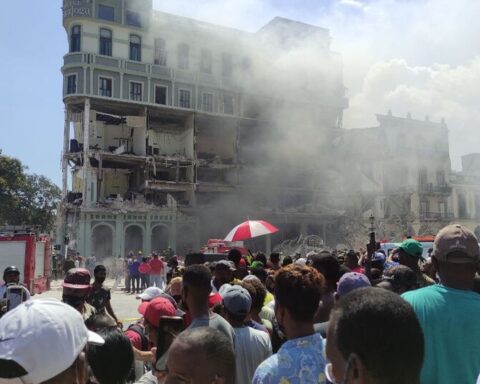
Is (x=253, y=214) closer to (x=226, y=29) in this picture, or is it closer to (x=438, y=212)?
(x=226, y=29)

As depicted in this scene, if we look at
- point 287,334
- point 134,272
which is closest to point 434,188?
point 134,272

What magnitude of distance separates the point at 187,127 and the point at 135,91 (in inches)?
213

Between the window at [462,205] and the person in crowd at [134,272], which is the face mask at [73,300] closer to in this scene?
the person in crowd at [134,272]

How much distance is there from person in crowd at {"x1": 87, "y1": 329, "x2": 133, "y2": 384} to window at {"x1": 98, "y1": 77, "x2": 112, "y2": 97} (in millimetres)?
36767

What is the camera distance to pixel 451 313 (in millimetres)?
2754

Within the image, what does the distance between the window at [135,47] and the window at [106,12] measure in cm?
213

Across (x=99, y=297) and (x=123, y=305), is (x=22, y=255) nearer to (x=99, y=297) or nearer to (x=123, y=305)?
(x=123, y=305)

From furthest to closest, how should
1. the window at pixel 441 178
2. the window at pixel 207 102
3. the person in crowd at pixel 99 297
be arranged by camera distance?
the window at pixel 441 178 → the window at pixel 207 102 → the person in crowd at pixel 99 297

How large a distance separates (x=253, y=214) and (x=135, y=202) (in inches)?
415

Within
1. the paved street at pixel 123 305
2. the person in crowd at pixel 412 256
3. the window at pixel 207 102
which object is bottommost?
the paved street at pixel 123 305

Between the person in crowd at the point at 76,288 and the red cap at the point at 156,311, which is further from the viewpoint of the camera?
the person in crowd at the point at 76,288

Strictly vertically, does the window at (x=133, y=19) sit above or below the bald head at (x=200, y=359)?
above

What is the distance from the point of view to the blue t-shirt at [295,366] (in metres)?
2.59

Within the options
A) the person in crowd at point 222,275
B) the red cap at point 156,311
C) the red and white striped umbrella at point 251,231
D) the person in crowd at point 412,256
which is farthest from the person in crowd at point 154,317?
the red and white striped umbrella at point 251,231
